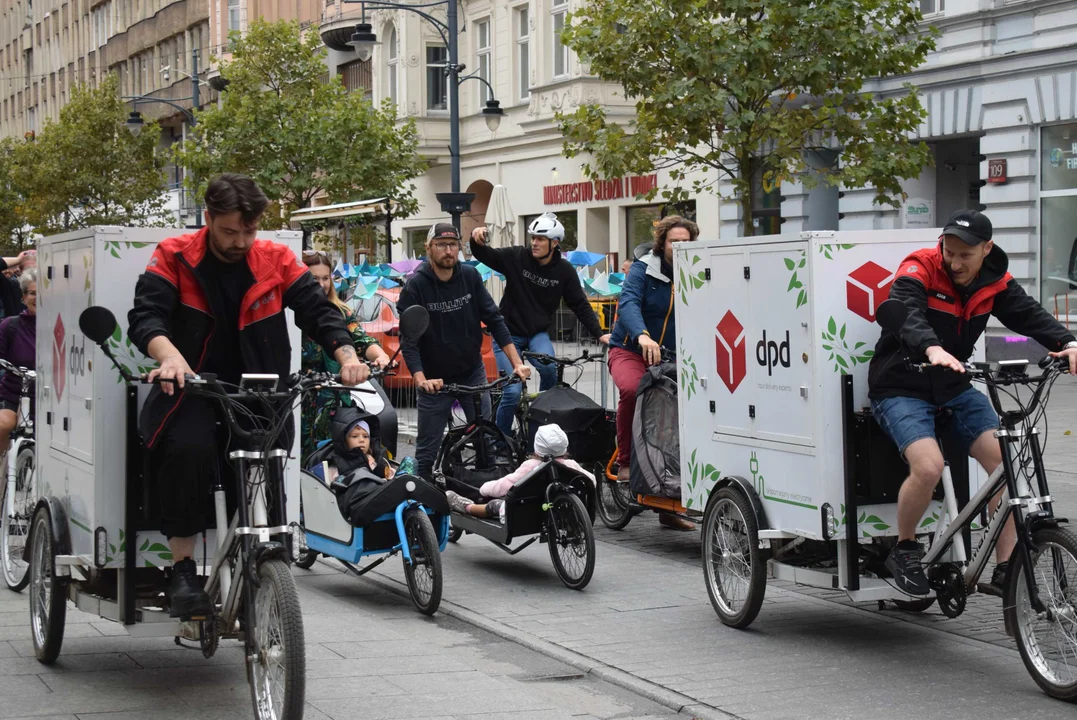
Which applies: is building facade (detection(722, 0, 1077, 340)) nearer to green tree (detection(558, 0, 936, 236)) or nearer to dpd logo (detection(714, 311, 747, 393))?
green tree (detection(558, 0, 936, 236))

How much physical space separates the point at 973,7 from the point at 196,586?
67.0 ft

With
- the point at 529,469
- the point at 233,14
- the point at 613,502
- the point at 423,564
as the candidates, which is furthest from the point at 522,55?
the point at 423,564

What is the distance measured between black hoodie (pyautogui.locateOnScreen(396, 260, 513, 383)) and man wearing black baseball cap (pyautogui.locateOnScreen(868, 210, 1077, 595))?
11.3 ft

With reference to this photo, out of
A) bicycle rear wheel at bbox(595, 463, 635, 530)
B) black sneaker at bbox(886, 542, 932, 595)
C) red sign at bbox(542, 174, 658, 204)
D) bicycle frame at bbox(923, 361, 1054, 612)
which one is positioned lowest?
bicycle rear wheel at bbox(595, 463, 635, 530)

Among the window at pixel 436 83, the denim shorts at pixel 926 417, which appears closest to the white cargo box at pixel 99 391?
the denim shorts at pixel 926 417

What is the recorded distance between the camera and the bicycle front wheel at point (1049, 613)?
18.9 ft

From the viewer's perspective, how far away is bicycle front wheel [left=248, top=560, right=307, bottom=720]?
16.5 feet

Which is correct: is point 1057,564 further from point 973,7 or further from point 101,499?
point 973,7

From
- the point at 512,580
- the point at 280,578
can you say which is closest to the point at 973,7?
the point at 512,580

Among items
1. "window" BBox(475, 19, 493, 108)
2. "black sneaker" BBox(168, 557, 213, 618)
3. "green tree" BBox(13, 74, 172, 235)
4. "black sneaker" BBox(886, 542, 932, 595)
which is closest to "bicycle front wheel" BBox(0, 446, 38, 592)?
"black sneaker" BBox(168, 557, 213, 618)

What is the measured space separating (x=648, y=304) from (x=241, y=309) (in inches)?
179

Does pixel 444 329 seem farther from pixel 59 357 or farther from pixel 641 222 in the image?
pixel 641 222

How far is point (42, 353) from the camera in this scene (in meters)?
7.37

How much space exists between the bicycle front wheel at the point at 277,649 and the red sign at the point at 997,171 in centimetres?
2029
